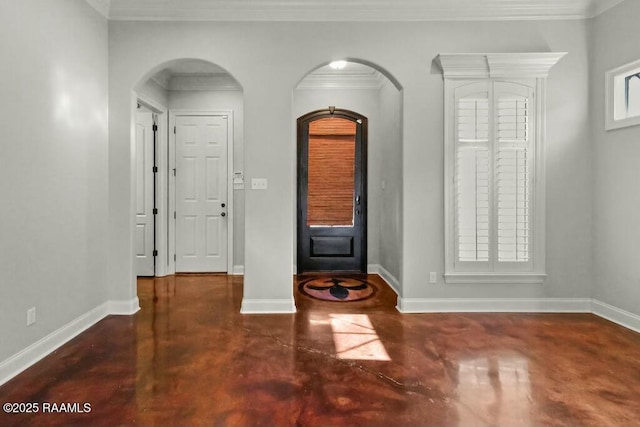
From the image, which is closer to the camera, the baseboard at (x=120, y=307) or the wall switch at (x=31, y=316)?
the wall switch at (x=31, y=316)

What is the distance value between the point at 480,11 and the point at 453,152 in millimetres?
1395

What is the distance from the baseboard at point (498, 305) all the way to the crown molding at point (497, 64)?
222 cm

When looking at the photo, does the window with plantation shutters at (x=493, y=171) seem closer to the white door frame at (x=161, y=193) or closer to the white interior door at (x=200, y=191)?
the white interior door at (x=200, y=191)

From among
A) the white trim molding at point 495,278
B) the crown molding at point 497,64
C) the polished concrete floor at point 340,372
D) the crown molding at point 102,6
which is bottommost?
the polished concrete floor at point 340,372

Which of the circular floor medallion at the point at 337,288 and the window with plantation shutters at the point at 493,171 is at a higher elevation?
the window with plantation shutters at the point at 493,171

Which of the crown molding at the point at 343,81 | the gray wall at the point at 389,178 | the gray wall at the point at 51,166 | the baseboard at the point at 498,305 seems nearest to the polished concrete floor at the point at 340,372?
the baseboard at the point at 498,305

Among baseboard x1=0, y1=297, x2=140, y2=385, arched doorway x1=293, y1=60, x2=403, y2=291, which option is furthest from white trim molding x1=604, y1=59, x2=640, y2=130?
baseboard x1=0, y1=297, x2=140, y2=385

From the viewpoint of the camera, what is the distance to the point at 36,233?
100 inches

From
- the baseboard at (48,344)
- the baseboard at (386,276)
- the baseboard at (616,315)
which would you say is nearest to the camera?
the baseboard at (48,344)

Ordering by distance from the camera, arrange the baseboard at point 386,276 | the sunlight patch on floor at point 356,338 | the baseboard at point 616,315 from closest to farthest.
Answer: the sunlight patch on floor at point 356,338, the baseboard at point 616,315, the baseboard at point 386,276

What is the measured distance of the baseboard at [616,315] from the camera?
3.16 meters

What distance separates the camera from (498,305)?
3.63 metres

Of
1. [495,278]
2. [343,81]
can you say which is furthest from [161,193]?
[495,278]

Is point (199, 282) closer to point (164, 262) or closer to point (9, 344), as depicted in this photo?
point (164, 262)
